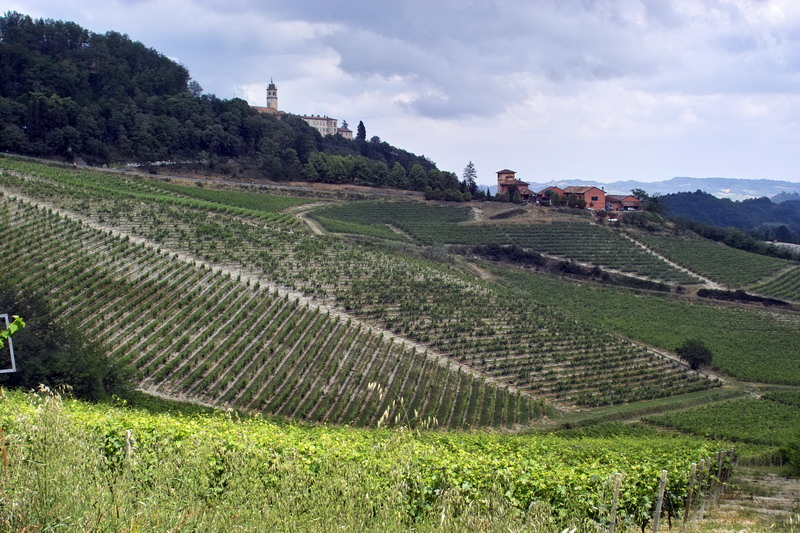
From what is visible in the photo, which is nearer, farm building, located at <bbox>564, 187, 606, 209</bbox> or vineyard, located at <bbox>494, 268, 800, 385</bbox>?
vineyard, located at <bbox>494, 268, 800, 385</bbox>

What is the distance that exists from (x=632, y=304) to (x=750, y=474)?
31.1 m

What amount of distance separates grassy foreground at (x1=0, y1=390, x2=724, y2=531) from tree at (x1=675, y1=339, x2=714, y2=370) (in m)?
23.6

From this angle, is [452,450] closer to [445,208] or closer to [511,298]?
[511,298]

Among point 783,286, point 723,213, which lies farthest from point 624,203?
point 723,213

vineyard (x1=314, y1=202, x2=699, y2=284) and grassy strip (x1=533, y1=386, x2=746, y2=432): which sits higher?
vineyard (x1=314, y1=202, x2=699, y2=284)

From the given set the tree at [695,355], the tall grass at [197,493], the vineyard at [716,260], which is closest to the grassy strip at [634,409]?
the tree at [695,355]

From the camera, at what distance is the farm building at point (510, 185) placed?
79375 mm

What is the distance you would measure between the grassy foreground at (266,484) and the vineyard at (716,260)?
48598 millimetres

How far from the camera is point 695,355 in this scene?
30.2 meters

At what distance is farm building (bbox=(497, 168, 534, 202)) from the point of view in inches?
3125

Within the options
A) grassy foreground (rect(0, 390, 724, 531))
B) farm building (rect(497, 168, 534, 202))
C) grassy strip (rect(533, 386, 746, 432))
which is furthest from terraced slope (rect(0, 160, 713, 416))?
farm building (rect(497, 168, 534, 202))

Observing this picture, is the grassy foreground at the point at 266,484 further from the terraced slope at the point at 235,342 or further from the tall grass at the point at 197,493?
the terraced slope at the point at 235,342

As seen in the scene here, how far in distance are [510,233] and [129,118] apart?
38.2m

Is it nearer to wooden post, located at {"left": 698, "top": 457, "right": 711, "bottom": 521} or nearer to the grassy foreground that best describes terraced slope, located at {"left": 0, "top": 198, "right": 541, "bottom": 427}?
the grassy foreground
